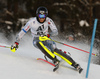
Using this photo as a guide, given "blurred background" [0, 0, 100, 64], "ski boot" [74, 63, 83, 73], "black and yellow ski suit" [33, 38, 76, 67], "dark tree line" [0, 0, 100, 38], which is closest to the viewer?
"ski boot" [74, 63, 83, 73]

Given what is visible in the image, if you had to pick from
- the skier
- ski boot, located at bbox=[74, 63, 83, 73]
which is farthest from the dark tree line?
ski boot, located at bbox=[74, 63, 83, 73]

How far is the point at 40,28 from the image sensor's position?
511 centimetres

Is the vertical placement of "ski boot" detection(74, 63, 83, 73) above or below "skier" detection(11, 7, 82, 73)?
below

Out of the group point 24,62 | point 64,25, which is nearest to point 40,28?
point 24,62

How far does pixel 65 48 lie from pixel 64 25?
41.9 feet

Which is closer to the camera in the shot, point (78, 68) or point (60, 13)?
point (78, 68)

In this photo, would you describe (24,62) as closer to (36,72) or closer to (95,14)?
(36,72)

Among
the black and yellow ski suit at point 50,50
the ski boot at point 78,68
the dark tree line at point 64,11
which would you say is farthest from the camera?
the dark tree line at point 64,11

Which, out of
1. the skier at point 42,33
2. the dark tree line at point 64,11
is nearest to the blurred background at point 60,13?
the dark tree line at point 64,11

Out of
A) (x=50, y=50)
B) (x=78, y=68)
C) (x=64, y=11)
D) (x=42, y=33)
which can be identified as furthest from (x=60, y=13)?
(x=78, y=68)

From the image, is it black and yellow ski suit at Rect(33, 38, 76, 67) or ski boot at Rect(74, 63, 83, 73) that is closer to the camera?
ski boot at Rect(74, 63, 83, 73)

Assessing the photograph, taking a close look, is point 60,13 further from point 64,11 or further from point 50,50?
point 50,50

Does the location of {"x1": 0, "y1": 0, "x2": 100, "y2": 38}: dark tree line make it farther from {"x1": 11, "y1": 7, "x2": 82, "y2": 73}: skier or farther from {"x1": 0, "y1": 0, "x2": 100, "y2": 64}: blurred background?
{"x1": 11, "y1": 7, "x2": 82, "y2": 73}: skier

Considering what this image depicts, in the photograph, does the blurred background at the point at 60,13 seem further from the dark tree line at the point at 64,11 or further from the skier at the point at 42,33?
the skier at the point at 42,33
